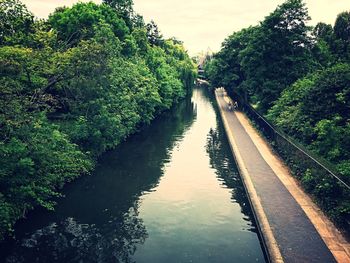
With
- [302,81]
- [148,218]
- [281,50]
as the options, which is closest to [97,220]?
[148,218]

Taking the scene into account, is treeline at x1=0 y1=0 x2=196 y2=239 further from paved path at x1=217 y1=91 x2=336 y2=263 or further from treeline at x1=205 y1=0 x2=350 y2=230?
treeline at x1=205 y1=0 x2=350 y2=230

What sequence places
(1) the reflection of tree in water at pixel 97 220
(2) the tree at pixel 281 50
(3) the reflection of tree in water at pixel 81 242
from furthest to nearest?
(2) the tree at pixel 281 50 → (1) the reflection of tree in water at pixel 97 220 → (3) the reflection of tree in water at pixel 81 242

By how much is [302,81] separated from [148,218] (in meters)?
17.3

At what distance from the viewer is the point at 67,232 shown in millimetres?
14664

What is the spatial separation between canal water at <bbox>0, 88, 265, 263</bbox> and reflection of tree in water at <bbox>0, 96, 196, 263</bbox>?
0.12 ft

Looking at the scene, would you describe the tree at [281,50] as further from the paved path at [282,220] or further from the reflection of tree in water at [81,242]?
the reflection of tree in water at [81,242]

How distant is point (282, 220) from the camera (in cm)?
1364

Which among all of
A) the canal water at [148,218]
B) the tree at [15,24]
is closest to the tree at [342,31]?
the canal water at [148,218]

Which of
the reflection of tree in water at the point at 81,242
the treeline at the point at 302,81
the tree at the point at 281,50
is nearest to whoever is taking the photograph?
the reflection of tree in water at the point at 81,242

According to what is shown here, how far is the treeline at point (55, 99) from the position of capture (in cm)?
1398

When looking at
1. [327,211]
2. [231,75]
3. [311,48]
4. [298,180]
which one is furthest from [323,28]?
[327,211]

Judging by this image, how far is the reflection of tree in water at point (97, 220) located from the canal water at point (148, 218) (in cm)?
4

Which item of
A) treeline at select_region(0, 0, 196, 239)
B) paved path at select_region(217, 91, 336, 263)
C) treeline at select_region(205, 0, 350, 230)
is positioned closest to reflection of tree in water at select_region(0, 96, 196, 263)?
treeline at select_region(0, 0, 196, 239)

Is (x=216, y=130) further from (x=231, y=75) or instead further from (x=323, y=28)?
(x=323, y=28)
